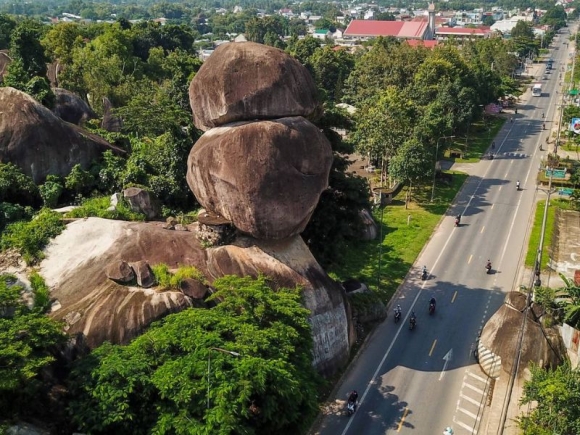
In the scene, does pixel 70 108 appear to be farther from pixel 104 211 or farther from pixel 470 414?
pixel 470 414

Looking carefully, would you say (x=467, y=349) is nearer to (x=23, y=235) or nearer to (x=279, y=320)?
(x=279, y=320)

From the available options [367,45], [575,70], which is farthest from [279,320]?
[367,45]

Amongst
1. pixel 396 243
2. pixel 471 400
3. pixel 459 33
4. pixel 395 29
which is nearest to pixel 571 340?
pixel 471 400

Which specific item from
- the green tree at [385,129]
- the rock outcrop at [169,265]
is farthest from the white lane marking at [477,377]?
the green tree at [385,129]

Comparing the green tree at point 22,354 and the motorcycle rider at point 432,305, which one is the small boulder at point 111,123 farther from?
the motorcycle rider at point 432,305

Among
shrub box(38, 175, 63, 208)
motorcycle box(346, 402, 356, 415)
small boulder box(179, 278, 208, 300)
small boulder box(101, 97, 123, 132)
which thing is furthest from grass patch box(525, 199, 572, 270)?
small boulder box(101, 97, 123, 132)
